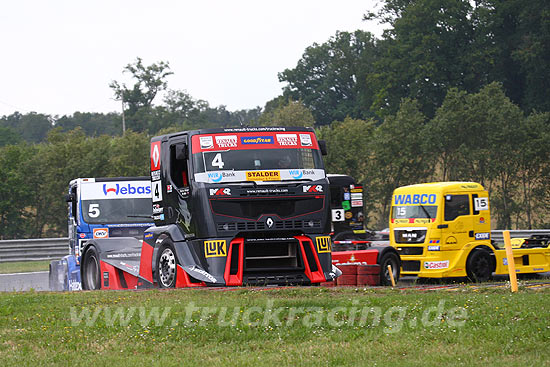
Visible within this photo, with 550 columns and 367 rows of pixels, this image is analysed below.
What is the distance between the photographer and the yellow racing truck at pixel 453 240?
19.1 m

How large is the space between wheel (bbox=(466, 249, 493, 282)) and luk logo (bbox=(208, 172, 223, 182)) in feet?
24.4

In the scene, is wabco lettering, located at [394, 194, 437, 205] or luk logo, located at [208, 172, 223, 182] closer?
luk logo, located at [208, 172, 223, 182]

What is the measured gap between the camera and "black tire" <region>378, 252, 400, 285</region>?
18.7m

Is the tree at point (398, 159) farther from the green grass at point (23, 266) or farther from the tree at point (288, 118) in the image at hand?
the green grass at point (23, 266)

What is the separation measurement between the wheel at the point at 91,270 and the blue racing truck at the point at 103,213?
5.02 ft

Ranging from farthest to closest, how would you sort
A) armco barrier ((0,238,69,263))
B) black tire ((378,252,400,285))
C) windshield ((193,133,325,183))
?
armco barrier ((0,238,69,263)), black tire ((378,252,400,285)), windshield ((193,133,325,183))

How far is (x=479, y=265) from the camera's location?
1911 cm

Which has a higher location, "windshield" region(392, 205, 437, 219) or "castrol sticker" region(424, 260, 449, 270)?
"windshield" region(392, 205, 437, 219)

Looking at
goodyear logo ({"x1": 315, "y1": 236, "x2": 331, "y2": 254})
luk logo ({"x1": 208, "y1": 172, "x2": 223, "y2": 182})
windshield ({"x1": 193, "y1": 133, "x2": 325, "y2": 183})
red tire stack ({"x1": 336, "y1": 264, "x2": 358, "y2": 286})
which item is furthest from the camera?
red tire stack ({"x1": 336, "y1": 264, "x2": 358, "y2": 286})

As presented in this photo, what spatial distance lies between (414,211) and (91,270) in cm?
752

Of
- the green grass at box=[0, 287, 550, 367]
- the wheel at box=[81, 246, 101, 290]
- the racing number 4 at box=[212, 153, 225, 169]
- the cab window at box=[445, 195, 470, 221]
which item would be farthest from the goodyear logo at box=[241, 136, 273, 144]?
the cab window at box=[445, 195, 470, 221]

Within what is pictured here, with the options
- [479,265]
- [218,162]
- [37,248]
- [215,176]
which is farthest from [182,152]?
[37,248]

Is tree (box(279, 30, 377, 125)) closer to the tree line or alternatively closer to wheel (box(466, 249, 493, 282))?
the tree line

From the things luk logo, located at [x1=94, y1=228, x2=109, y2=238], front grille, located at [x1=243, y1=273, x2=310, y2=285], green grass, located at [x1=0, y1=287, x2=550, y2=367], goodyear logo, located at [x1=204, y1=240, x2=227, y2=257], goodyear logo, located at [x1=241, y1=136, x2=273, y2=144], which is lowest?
green grass, located at [x1=0, y1=287, x2=550, y2=367]
